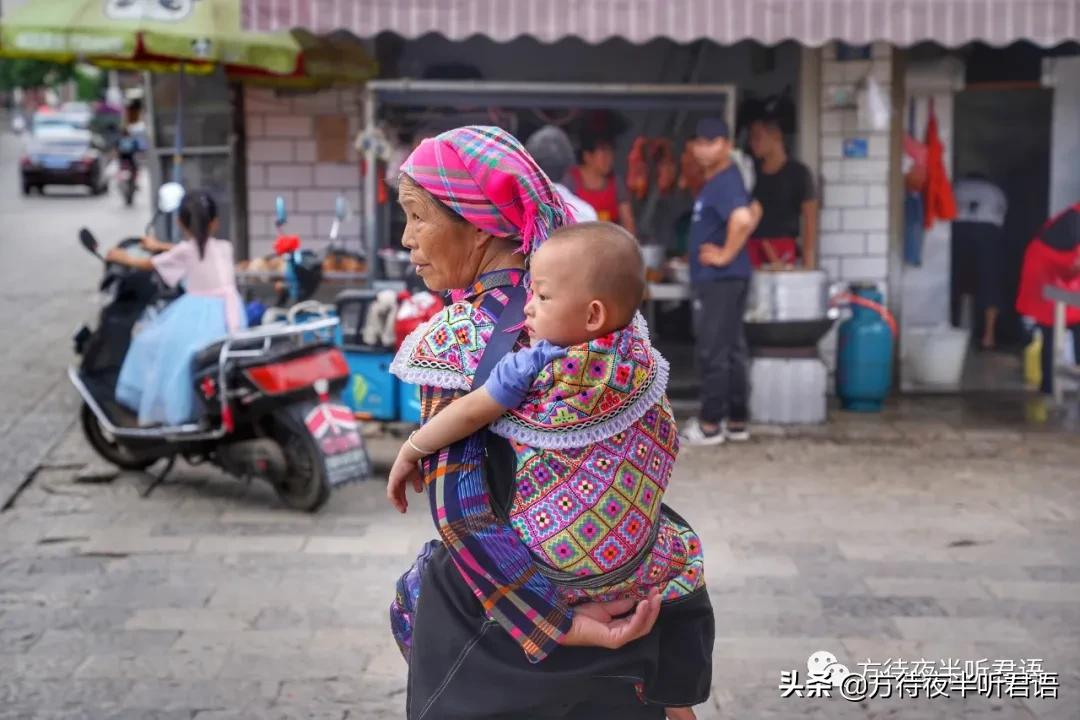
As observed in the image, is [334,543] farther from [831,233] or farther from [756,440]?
[831,233]

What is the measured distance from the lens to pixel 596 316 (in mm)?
2799

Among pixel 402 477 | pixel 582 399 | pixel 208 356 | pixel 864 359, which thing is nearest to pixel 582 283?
pixel 582 399

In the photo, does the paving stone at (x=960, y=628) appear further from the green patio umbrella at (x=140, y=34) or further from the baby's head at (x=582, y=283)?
the green patio umbrella at (x=140, y=34)

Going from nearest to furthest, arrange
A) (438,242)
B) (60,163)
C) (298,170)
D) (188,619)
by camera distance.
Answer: (438,242)
(188,619)
(298,170)
(60,163)

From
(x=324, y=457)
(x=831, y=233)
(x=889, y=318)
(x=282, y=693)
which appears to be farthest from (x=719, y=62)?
(x=282, y=693)

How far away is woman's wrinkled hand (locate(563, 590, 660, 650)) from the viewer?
2.92m

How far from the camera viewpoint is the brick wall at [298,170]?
1133cm

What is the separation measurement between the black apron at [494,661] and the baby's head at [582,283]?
0.12 m

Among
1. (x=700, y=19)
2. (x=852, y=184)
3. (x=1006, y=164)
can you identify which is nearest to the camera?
(x=700, y=19)

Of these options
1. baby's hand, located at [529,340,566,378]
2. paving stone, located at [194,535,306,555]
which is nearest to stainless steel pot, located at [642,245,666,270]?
paving stone, located at [194,535,306,555]

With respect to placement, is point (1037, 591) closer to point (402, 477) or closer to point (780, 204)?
point (402, 477)

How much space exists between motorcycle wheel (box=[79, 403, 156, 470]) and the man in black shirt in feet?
13.8

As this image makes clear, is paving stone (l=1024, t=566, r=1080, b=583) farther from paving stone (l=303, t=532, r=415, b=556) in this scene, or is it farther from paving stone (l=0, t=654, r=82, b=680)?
paving stone (l=0, t=654, r=82, b=680)

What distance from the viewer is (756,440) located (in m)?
9.64
